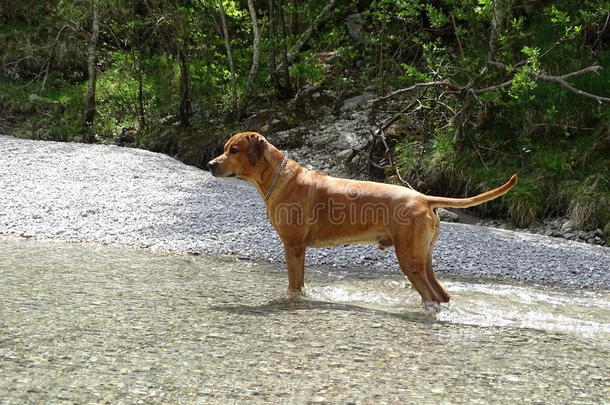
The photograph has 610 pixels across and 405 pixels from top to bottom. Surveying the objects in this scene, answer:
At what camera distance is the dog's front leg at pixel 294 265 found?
6.11m

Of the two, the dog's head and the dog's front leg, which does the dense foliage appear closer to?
the dog's front leg

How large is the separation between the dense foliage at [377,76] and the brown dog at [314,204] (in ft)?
20.1

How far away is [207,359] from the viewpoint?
4121mm

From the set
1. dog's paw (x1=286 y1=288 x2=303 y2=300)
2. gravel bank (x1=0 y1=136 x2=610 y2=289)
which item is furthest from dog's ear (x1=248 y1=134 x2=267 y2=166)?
gravel bank (x1=0 y1=136 x2=610 y2=289)

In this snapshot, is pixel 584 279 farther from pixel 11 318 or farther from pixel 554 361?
pixel 11 318

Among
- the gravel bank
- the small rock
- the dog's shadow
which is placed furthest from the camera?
the small rock

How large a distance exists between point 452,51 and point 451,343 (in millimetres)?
13851

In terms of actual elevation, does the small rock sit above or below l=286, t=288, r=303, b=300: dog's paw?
above

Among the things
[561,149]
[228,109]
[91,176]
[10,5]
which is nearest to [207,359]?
A: [91,176]

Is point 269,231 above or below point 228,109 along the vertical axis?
below

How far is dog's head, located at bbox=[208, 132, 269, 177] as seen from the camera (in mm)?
6098

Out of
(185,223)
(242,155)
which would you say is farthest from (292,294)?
(185,223)

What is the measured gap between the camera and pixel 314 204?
242 inches

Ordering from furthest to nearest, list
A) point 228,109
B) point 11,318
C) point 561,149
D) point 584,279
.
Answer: point 228,109 → point 561,149 → point 584,279 → point 11,318
